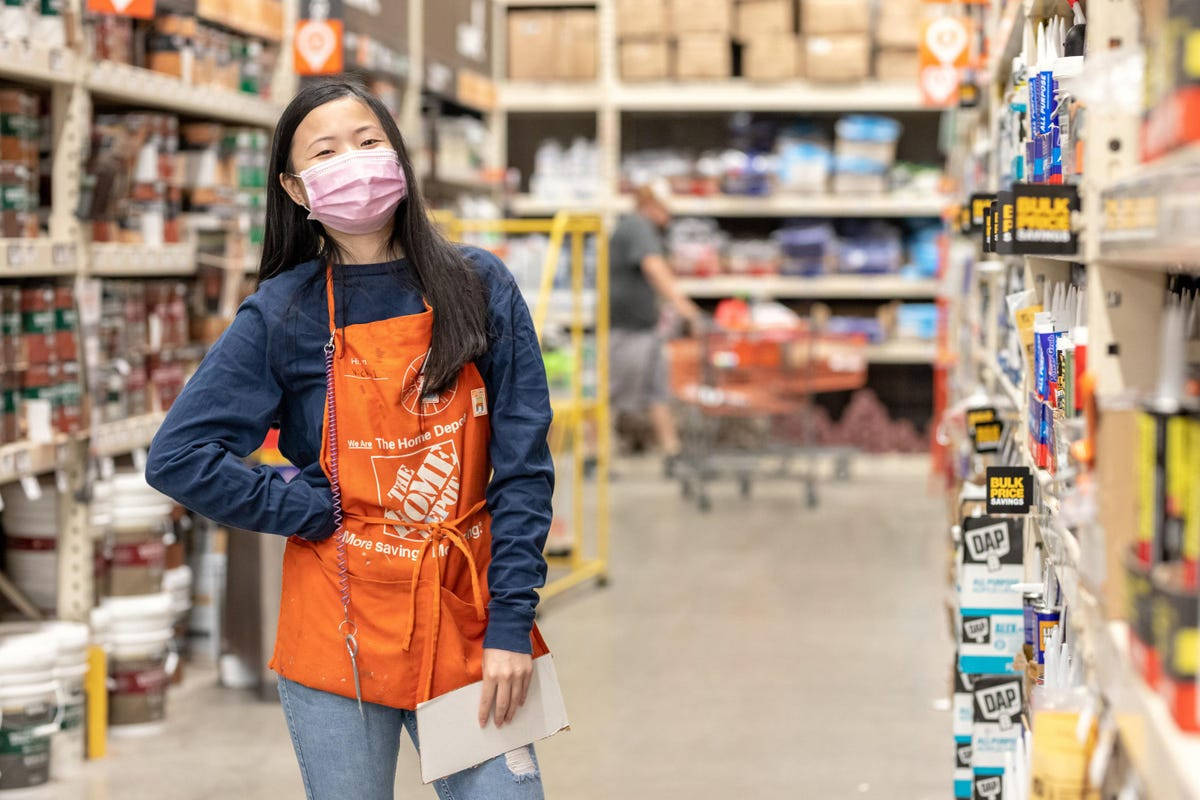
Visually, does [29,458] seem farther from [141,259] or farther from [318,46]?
[318,46]

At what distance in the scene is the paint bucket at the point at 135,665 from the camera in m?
4.40

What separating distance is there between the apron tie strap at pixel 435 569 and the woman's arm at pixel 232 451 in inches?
3.7

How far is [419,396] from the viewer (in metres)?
2.13

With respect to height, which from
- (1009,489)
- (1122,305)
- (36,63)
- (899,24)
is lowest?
(1009,489)

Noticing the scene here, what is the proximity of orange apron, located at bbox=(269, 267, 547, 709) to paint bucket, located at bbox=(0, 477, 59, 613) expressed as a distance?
90.0 inches

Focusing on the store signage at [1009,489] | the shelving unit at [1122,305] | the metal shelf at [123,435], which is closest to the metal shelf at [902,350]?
the metal shelf at [123,435]

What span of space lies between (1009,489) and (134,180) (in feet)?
10.3

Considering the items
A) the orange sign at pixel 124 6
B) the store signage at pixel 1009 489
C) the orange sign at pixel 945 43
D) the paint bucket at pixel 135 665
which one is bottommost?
the paint bucket at pixel 135 665

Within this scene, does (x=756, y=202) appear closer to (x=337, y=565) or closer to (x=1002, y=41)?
(x=1002, y=41)

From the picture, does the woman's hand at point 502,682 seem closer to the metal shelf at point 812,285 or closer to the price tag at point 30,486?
the price tag at point 30,486

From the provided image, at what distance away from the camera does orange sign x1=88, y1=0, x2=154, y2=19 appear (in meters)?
3.94

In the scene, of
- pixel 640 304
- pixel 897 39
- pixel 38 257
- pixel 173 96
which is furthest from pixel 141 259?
pixel 897 39

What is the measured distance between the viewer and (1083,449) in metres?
1.66

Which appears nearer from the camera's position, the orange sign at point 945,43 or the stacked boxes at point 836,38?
the orange sign at point 945,43
